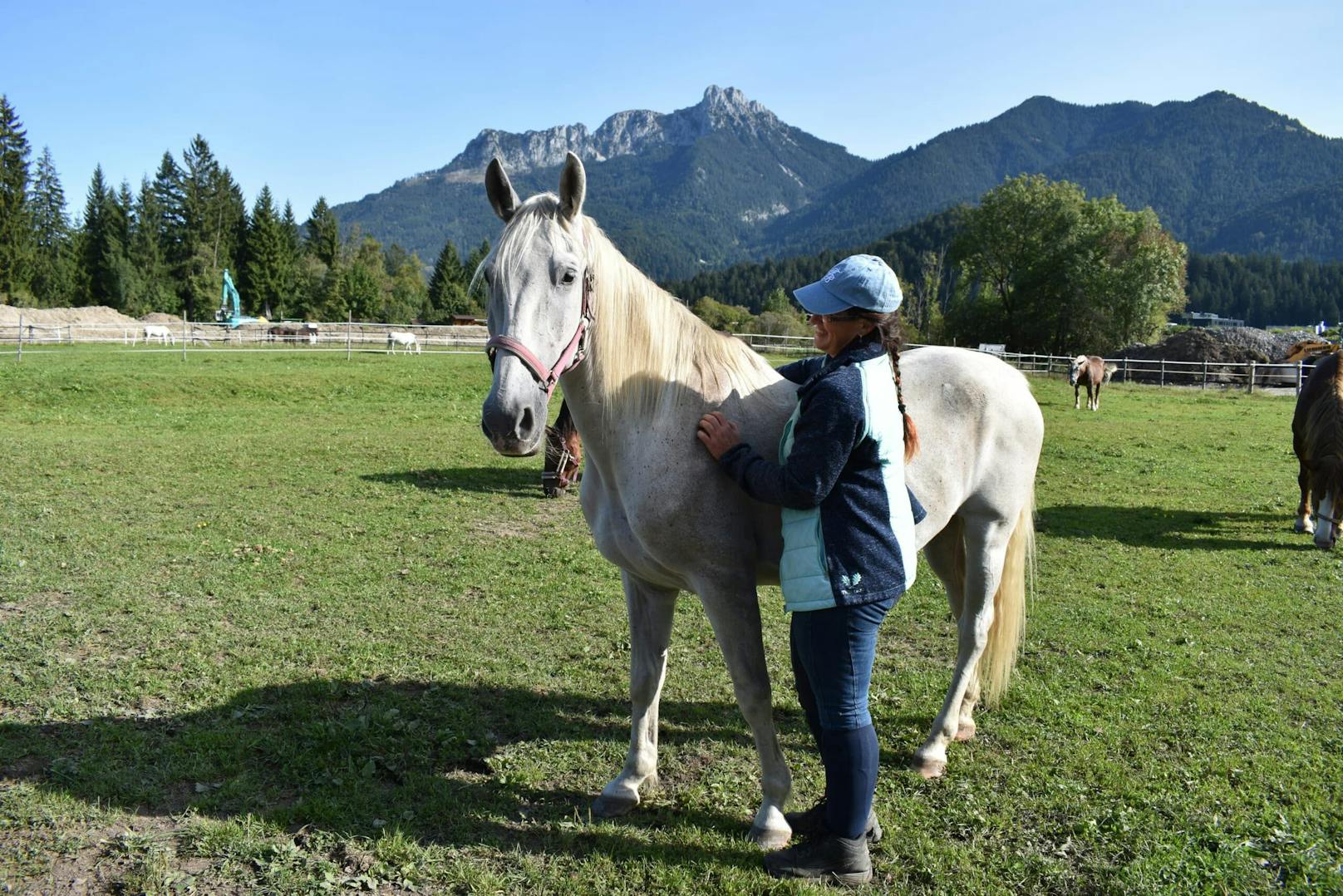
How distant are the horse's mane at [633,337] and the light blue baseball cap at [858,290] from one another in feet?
1.74

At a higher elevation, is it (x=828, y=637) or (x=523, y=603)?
(x=828, y=637)

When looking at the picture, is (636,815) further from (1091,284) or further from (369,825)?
(1091,284)

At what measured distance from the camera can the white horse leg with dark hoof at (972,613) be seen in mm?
3768

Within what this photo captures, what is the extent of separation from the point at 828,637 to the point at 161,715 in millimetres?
3627

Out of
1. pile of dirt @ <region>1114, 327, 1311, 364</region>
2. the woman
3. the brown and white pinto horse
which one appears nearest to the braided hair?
the woman

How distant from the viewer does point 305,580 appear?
248 inches

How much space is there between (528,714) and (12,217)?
68.3 meters

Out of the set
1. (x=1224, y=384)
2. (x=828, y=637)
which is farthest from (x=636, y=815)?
(x=1224, y=384)

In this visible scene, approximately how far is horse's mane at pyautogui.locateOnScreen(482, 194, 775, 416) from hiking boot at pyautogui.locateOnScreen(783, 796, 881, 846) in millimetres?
1750

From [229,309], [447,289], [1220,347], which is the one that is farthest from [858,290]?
[447,289]

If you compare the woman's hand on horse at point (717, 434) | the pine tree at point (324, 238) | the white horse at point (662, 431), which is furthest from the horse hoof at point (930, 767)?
the pine tree at point (324, 238)

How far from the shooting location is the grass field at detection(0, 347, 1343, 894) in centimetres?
294

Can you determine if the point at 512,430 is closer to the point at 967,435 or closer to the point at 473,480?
the point at 967,435

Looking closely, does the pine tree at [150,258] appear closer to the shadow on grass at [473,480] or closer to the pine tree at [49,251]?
the pine tree at [49,251]
